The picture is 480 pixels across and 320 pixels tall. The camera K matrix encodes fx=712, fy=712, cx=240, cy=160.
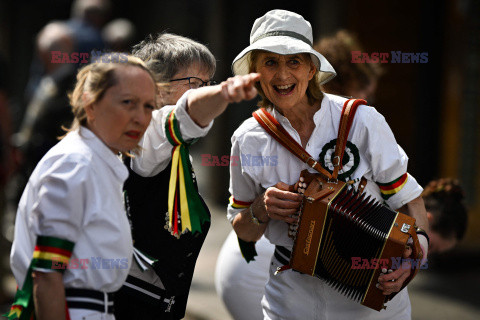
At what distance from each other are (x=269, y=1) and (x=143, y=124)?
669 cm

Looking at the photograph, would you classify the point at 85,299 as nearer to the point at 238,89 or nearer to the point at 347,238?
the point at 238,89

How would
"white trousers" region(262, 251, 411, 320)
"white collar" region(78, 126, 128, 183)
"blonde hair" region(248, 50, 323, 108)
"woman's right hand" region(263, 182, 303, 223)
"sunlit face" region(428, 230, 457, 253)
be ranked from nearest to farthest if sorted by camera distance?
1. "white collar" region(78, 126, 128, 183)
2. "woman's right hand" region(263, 182, 303, 223)
3. "white trousers" region(262, 251, 411, 320)
4. "blonde hair" region(248, 50, 323, 108)
5. "sunlit face" region(428, 230, 457, 253)

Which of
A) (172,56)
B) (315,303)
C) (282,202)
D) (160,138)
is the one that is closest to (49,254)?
(160,138)

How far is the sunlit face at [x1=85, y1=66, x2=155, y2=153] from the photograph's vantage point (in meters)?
2.50

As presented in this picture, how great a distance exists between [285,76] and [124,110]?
89 cm

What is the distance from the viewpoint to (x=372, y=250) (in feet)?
9.59

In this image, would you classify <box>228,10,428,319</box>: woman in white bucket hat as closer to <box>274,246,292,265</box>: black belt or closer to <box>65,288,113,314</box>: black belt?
<box>274,246,292,265</box>: black belt

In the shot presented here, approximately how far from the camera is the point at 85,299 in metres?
2.42

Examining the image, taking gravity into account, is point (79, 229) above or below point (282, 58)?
below

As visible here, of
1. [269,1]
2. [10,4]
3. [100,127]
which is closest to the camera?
[100,127]

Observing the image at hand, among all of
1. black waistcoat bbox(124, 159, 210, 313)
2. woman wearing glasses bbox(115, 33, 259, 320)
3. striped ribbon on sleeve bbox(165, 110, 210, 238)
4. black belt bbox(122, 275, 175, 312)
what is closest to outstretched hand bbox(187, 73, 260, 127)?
woman wearing glasses bbox(115, 33, 259, 320)

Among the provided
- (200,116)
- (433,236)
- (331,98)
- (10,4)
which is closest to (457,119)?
(433,236)

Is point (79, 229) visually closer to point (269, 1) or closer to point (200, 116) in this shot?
point (200, 116)

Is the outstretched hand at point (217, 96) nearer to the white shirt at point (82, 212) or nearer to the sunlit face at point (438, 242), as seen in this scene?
the white shirt at point (82, 212)
